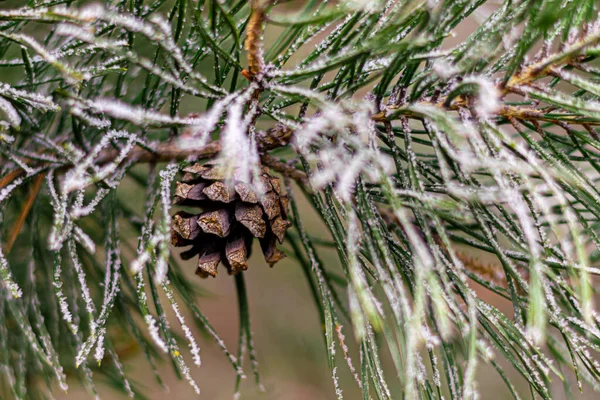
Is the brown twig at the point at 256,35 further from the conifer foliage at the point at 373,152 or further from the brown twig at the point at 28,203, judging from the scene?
the brown twig at the point at 28,203

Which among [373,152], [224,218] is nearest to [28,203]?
[224,218]

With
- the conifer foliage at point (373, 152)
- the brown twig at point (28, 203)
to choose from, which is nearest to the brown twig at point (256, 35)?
the conifer foliage at point (373, 152)

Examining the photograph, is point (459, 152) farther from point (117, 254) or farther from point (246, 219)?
point (117, 254)

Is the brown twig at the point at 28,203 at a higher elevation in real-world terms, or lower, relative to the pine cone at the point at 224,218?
higher

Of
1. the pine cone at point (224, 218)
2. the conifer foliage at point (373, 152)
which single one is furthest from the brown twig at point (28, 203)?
the pine cone at point (224, 218)

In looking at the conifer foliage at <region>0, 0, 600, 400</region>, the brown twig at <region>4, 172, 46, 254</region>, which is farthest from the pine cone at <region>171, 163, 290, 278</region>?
the brown twig at <region>4, 172, 46, 254</region>

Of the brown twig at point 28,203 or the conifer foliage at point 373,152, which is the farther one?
the brown twig at point 28,203

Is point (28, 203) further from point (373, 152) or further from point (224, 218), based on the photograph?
point (373, 152)

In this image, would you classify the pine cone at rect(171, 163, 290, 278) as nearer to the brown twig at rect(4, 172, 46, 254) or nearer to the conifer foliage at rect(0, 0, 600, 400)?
the conifer foliage at rect(0, 0, 600, 400)

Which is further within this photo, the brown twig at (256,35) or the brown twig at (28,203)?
the brown twig at (28,203)

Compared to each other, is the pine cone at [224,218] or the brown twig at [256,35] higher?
the brown twig at [256,35]
